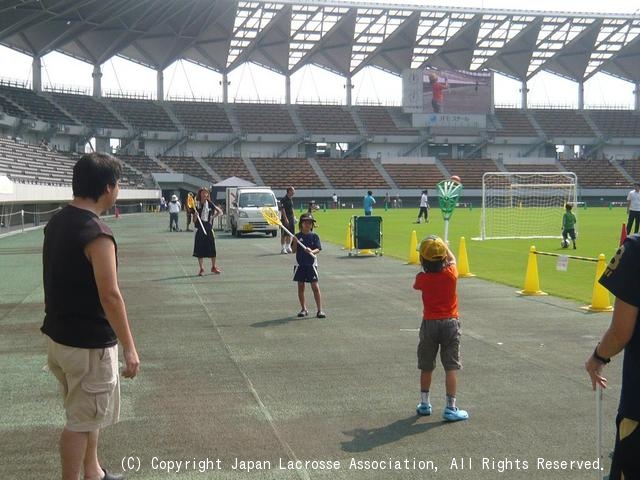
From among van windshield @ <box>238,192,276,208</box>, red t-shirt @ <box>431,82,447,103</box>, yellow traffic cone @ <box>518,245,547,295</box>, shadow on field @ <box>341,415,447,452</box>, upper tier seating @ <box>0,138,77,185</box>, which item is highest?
red t-shirt @ <box>431,82,447,103</box>

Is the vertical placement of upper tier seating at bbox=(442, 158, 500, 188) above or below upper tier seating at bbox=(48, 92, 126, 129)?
below

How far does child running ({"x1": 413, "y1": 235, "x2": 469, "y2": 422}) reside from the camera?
6.43 m

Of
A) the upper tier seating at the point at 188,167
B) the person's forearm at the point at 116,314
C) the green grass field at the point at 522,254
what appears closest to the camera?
the person's forearm at the point at 116,314

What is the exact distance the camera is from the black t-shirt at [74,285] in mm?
4242

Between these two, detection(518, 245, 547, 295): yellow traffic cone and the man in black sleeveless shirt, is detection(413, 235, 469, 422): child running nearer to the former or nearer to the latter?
the man in black sleeveless shirt

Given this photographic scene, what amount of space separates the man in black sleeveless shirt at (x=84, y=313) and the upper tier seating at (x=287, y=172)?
7157cm

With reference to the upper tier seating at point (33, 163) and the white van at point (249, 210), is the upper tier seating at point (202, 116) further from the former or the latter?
the white van at point (249, 210)

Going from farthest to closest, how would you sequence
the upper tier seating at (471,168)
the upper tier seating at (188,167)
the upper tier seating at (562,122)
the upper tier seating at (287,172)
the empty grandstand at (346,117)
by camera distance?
the upper tier seating at (562,122) → the upper tier seating at (471,168) → the upper tier seating at (287,172) → the upper tier seating at (188,167) → the empty grandstand at (346,117)

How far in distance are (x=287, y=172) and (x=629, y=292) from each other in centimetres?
7647

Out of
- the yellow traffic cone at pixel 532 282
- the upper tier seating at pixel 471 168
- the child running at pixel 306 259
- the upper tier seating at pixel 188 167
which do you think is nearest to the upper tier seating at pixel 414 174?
the upper tier seating at pixel 471 168

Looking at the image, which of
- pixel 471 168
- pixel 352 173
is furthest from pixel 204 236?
pixel 471 168

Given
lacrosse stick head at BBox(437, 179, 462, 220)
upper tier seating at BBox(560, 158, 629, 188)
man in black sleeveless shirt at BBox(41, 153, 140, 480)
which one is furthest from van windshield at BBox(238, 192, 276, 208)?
upper tier seating at BBox(560, 158, 629, 188)

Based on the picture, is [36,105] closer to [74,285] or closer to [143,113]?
[143,113]

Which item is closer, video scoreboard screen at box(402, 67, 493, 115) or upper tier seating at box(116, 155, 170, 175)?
upper tier seating at box(116, 155, 170, 175)
